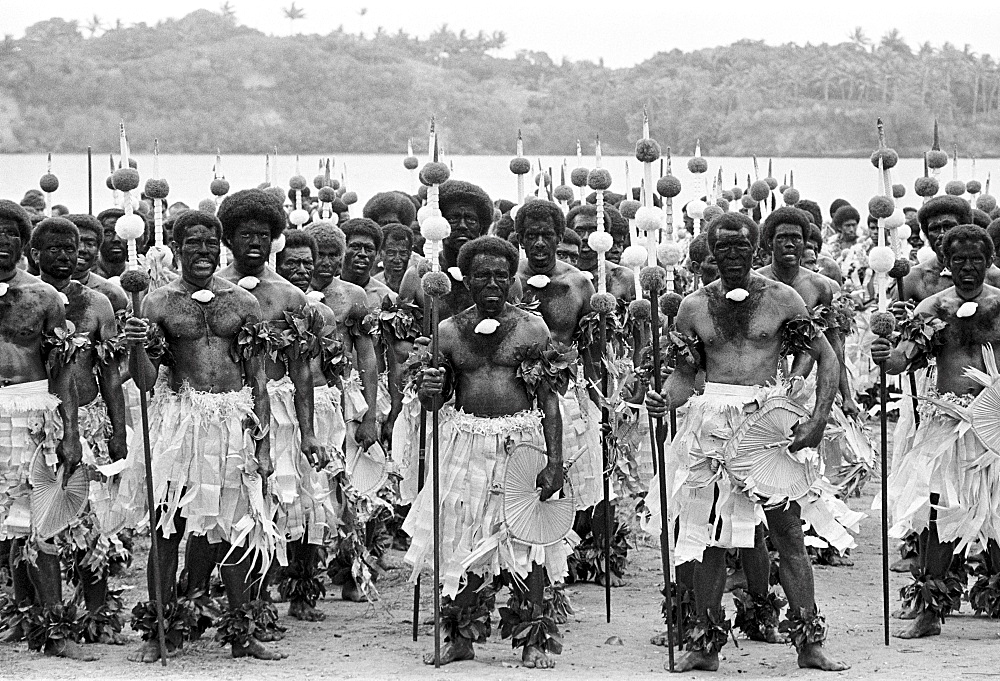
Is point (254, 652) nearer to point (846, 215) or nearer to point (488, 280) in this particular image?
point (488, 280)

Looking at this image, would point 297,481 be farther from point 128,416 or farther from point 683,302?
point 683,302

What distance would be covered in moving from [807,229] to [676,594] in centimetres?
233

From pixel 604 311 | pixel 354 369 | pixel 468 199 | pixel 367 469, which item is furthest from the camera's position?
pixel 354 369

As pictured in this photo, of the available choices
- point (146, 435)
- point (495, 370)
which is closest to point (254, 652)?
point (146, 435)

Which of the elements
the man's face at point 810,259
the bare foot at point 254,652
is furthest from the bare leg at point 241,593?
the man's face at point 810,259

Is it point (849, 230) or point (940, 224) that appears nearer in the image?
point (940, 224)

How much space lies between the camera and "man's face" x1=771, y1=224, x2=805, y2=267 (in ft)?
29.5

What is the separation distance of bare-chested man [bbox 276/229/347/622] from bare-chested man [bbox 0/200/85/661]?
1.31 meters

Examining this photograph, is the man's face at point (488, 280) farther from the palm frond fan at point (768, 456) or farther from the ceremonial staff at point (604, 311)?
the ceremonial staff at point (604, 311)

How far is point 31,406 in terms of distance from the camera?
7.83 meters

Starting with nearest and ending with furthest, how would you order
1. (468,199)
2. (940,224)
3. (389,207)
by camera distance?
1. (468,199)
2. (940,224)
3. (389,207)

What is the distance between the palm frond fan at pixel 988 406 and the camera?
820 cm

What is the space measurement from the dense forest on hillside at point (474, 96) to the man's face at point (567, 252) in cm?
3192

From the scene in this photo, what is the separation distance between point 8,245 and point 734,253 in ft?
11.2
